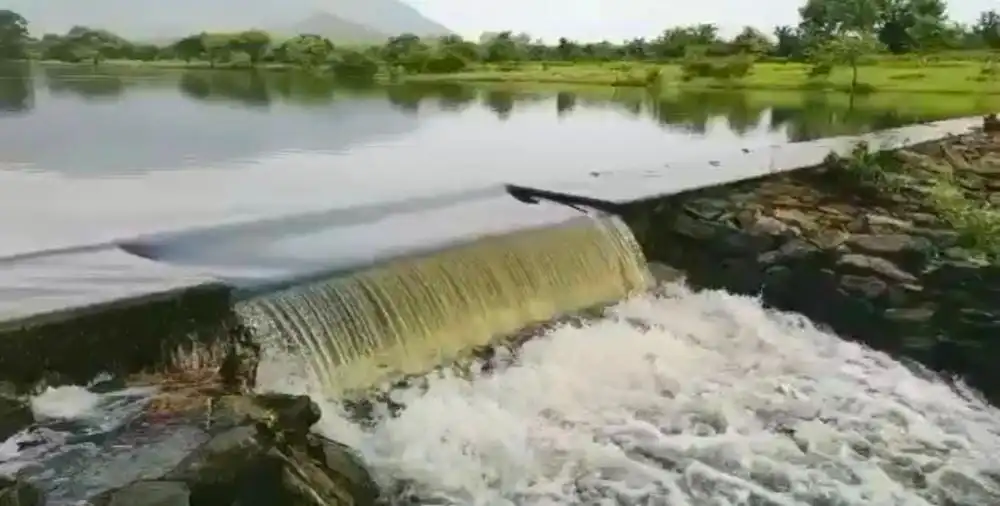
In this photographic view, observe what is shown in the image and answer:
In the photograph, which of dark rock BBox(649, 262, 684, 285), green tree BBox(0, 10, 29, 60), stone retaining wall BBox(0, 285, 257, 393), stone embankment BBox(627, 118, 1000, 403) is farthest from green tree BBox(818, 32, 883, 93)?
stone retaining wall BBox(0, 285, 257, 393)

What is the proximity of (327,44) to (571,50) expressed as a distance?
5.97ft

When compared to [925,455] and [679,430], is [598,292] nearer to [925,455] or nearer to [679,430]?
[679,430]

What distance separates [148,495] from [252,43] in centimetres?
598

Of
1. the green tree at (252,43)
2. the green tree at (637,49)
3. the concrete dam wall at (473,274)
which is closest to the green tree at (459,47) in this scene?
the green tree at (637,49)

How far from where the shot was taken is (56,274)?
8.80 ft

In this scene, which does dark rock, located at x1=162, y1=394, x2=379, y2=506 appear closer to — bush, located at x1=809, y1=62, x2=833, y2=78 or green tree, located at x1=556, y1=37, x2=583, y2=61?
green tree, located at x1=556, y1=37, x2=583, y2=61

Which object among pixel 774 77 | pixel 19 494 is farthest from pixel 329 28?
pixel 19 494

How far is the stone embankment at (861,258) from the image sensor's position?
3641mm

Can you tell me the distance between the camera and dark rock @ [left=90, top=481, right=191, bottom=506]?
5.56 feet

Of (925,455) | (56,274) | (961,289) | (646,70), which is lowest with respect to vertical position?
(925,455)

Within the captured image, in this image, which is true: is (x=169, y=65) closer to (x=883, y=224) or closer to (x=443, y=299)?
(x=443, y=299)

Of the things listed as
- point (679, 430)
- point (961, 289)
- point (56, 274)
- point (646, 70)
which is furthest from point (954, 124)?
point (56, 274)

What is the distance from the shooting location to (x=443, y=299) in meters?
3.03

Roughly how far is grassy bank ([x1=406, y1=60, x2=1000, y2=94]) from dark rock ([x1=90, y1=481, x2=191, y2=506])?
21.2 feet
